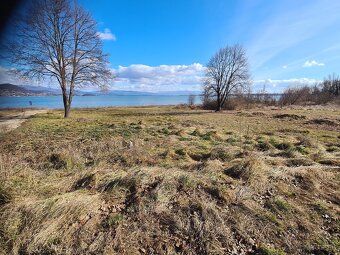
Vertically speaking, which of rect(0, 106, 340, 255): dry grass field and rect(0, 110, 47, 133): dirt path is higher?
rect(0, 106, 340, 255): dry grass field

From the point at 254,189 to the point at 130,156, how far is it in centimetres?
345

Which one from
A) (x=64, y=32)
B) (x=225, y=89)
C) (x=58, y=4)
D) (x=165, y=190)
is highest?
(x=58, y=4)

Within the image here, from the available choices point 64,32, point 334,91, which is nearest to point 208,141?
point 64,32

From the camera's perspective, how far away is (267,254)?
2.94m

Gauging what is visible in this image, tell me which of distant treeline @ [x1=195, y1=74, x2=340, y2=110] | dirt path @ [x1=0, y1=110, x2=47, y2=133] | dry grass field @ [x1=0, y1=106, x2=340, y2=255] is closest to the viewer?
dry grass field @ [x1=0, y1=106, x2=340, y2=255]

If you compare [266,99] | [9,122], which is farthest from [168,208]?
[266,99]

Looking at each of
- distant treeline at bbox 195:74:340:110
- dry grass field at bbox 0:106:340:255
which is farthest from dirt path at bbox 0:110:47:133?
distant treeline at bbox 195:74:340:110

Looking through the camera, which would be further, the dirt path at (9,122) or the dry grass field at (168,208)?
the dirt path at (9,122)

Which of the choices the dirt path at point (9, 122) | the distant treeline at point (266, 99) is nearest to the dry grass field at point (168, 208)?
the dirt path at point (9, 122)

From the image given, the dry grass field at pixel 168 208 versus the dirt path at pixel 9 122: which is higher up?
the dry grass field at pixel 168 208

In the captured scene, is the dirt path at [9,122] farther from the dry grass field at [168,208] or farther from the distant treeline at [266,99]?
the distant treeline at [266,99]

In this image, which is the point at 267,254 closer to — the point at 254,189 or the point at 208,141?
the point at 254,189

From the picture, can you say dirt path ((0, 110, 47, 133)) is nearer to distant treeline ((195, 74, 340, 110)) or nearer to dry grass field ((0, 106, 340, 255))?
dry grass field ((0, 106, 340, 255))

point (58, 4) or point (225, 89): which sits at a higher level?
point (58, 4)
